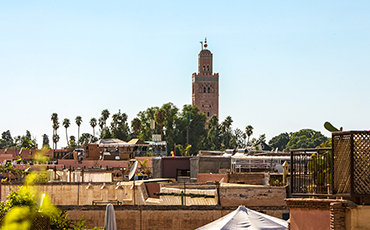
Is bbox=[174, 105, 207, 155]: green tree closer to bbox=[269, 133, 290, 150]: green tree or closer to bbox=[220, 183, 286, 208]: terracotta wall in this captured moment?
bbox=[269, 133, 290, 150]: green tree

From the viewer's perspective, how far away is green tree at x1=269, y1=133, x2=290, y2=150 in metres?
173

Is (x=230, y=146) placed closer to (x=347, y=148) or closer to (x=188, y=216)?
(x=188, y=216)

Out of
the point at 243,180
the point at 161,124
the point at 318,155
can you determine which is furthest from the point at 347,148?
the point at 161,124

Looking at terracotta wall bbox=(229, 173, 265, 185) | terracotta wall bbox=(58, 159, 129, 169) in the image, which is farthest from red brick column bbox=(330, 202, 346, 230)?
terracotta wall bbox=(58, 159, 129, 169)

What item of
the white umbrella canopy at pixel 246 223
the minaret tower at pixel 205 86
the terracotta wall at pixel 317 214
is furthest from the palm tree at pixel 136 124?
the terracotta wall at pixel 317 214

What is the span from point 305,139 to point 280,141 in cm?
1524

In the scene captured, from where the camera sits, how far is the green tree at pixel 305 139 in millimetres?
155125

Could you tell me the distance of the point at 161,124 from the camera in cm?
11188

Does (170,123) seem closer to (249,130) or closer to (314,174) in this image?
(249,130)

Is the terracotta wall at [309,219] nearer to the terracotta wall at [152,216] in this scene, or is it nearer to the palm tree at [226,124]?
the terracotta wall at [152,216]

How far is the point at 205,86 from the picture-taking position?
149750 millimetres

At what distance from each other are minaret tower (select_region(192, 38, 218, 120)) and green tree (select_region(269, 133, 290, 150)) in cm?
3222

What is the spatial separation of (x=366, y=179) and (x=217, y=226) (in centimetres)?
→ 624

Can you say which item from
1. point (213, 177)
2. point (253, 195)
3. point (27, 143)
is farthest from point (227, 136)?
point (253, 195)
